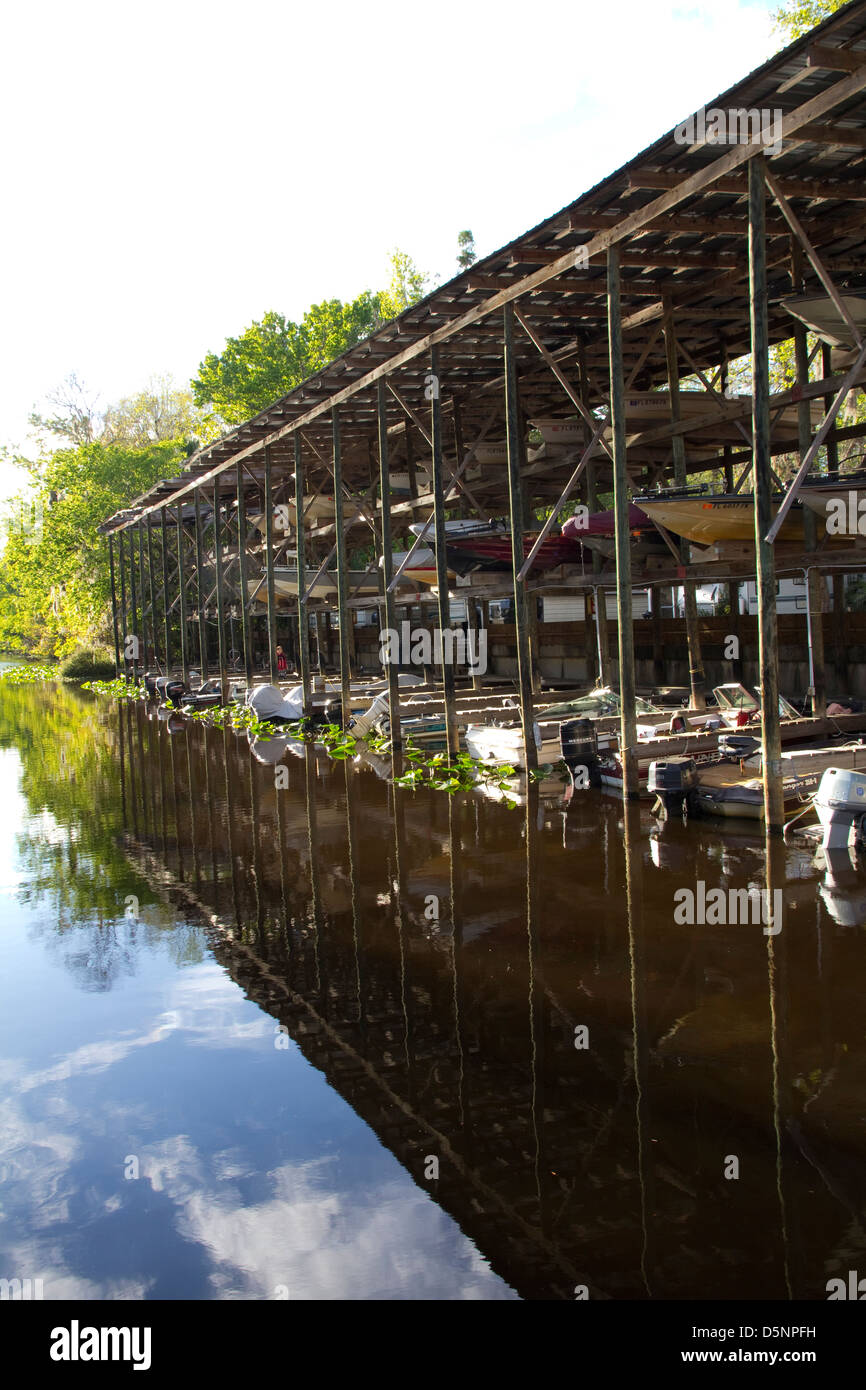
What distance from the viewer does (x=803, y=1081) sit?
5242 mm

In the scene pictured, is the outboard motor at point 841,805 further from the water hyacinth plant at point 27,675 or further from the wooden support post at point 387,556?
the water hyacinth plant at point 27,675

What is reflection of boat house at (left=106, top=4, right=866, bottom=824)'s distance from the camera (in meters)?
9.52

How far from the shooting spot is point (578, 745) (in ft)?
43.4

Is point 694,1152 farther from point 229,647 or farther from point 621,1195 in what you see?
point 229,647

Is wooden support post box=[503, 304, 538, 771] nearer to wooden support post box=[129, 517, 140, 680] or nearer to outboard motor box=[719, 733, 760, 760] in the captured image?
outboard motor box=[719, 733, 760, 760]

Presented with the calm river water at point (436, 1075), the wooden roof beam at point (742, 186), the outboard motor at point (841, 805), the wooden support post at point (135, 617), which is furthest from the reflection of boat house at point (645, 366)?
the wooden support post at point (135, 617)

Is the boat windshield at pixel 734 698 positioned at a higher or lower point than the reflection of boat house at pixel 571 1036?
higher

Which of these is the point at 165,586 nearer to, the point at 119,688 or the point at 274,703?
the point at 119,688

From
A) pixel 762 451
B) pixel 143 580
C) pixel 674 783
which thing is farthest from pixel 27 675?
pixel 762 451

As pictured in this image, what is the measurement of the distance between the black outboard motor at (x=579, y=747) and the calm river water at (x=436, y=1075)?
2.19m

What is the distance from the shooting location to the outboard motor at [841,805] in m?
9.16

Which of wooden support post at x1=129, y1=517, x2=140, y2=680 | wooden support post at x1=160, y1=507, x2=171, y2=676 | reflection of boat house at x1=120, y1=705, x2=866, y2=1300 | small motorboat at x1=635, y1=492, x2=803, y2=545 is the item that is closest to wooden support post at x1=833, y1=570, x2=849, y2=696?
small motorboat at x1=635, y1=492, x2=803, y2=545

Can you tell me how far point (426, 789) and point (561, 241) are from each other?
728cm

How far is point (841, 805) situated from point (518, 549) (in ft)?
20.7
